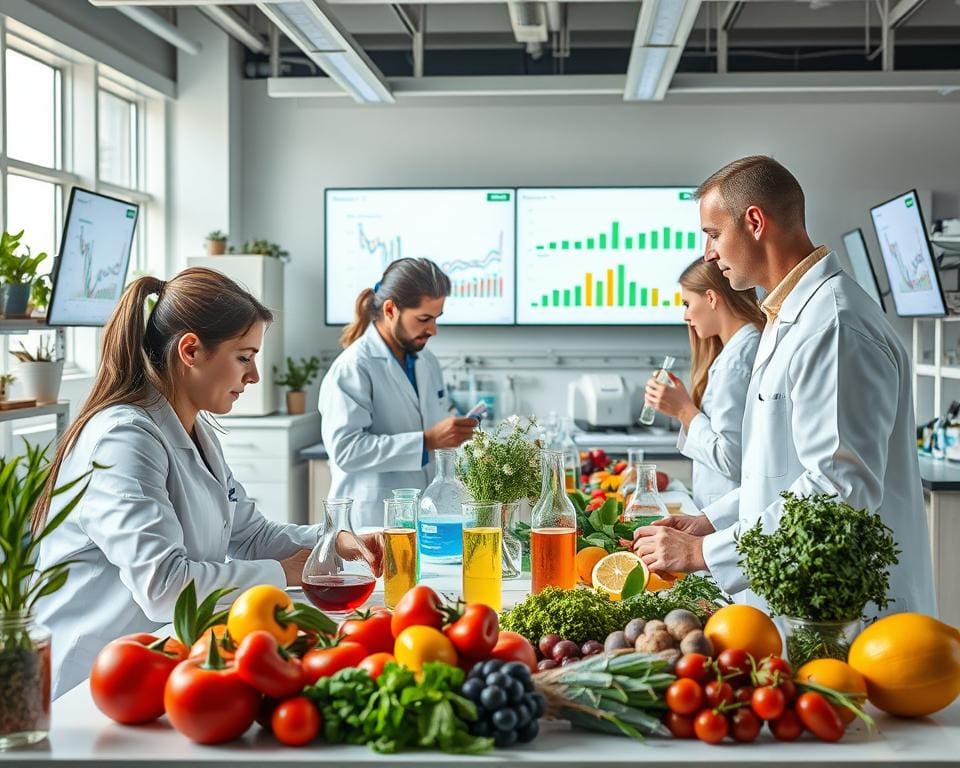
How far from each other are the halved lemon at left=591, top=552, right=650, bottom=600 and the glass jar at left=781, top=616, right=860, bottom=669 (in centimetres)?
54

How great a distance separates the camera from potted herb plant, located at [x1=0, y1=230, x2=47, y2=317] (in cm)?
354

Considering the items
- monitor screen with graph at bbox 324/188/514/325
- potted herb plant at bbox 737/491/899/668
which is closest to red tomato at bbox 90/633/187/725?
potted herb plant at bbox 737/491/899/668

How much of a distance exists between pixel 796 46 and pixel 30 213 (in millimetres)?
4090

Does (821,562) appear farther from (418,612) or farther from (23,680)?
(23,680)

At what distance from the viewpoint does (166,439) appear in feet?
6.53

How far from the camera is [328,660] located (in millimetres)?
1274

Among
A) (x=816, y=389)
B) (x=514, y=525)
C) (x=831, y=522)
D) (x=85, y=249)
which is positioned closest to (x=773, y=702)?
(x=831, y=522)

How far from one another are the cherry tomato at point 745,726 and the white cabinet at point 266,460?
13.9 feet

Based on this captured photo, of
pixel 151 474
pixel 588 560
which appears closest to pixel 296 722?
pixel 151 474

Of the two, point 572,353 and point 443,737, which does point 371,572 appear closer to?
point 443,737

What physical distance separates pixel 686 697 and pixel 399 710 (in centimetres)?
33

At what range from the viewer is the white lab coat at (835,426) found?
6.04 feet

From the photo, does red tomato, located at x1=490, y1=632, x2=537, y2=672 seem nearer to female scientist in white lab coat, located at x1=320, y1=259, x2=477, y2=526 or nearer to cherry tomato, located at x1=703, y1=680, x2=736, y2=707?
cherry tomato, located at x1=703, y1=680, x2=736, y2=707

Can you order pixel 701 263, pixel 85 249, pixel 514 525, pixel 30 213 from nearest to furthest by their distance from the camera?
pixel 514 525
pixel 701 263
pixel 85 249
pixel 30 213
